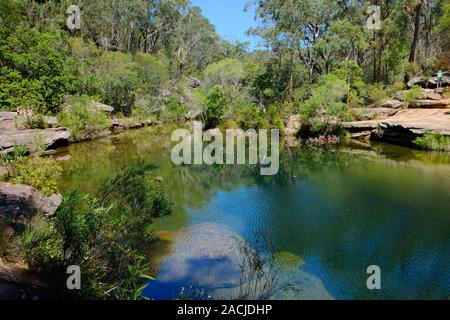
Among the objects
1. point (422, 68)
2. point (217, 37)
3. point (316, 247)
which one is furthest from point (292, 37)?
point (217, 37)

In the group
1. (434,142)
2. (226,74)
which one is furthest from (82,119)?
(434,142)

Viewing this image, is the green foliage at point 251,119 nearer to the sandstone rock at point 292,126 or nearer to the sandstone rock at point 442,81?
the sandstone rock at point 292,126

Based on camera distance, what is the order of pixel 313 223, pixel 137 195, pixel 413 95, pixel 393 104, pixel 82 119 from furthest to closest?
pixel 393 104, pixel 413 95, pixel 82 119, pixel 313 223, pixel 137 195

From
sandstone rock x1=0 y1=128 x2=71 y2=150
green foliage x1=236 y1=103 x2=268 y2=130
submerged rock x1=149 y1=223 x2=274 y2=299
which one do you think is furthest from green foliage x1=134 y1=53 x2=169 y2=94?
submerged rock x1=149 y1=223 x2=274 y2=299

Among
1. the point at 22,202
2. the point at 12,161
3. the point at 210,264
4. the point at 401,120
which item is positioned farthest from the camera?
the point at 401,120

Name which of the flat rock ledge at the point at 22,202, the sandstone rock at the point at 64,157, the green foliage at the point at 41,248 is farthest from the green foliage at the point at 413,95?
the green foliage at the point at 41,248

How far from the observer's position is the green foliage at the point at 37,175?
10.8 m

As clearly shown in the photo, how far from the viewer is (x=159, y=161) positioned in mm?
19281

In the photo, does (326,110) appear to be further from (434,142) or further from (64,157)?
(64,157)

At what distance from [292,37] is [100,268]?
2729 cm

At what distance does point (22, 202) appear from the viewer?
8422 mm

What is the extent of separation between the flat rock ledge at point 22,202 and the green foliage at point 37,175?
2.07 feet

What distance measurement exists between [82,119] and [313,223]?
62.1 feet
